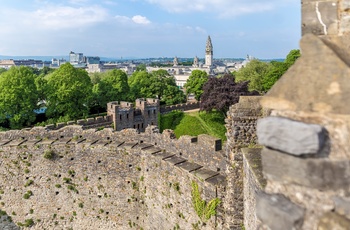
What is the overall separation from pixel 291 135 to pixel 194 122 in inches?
1313

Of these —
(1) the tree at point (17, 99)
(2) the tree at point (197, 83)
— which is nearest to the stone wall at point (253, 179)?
(1) the tree at point (17, 99)

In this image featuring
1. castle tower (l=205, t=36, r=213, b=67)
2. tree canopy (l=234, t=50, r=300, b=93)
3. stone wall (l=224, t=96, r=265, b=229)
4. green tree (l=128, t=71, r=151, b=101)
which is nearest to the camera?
stone wall (l=224, t=96, r=265, b=229)

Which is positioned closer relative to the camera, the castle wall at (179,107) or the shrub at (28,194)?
the shrub at (28,194)

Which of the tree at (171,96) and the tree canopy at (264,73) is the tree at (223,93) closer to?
the tree canopy at (264,73)

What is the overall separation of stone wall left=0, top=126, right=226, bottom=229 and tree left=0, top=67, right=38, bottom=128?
1796cm

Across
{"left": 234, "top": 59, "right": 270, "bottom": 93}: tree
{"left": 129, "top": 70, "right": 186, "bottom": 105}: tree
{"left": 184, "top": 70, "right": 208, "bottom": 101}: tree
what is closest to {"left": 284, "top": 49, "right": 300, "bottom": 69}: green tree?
{"left": 234, "top": 59, "right": 270, "bottom": 93}: tree

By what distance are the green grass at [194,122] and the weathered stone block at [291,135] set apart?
102 ft

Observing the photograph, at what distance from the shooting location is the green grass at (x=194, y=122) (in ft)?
113

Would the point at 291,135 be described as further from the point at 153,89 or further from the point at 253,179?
the point at 153,89

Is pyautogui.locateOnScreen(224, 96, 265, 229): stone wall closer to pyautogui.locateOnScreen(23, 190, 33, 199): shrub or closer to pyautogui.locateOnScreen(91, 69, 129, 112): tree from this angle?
pyautogui.locateOnScreen(23, 190, 33, 199): shrub

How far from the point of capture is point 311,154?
7.98 ft

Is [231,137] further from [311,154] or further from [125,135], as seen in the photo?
[125,135]

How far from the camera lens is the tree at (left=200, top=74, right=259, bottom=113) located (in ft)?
114

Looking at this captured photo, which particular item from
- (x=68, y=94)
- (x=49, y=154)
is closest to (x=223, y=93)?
(x=68, y=94)
